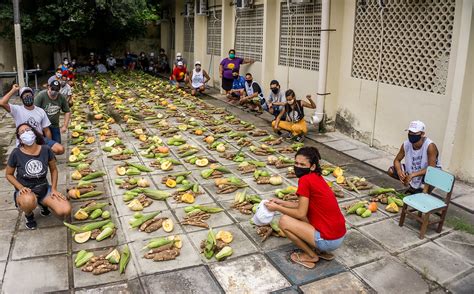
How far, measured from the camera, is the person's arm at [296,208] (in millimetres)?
4134

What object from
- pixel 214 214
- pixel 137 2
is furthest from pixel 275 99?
pixel 137 2

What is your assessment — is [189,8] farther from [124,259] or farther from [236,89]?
[124,259]

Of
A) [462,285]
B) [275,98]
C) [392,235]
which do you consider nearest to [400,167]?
[392,235]

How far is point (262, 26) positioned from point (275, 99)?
4.15 metres

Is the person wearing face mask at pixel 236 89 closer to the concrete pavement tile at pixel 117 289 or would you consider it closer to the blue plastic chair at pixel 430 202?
the blue plastic chair at pixel 430 202

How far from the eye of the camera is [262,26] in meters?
13.4

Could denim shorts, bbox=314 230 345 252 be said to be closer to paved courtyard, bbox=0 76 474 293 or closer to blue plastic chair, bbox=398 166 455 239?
paved courtyard, bbox=0 76 474 293

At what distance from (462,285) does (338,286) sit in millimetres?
1206

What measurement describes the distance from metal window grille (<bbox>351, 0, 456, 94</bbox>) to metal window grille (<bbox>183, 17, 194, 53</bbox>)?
1241cm

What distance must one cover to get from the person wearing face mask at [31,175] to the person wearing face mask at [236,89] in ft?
27.1

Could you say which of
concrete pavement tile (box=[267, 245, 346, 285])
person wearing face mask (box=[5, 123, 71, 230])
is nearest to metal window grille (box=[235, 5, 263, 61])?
person wearing face mask (box=[5, 123, 71, 230])

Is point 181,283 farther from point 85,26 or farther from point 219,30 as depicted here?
point 85,26

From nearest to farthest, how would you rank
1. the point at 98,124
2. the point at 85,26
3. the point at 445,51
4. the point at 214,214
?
the point at 214,214 < the point at 445,51 < the point at 98,124 < the point at 85,26

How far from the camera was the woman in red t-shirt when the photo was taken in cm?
412
